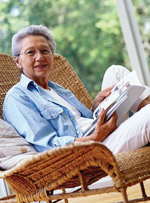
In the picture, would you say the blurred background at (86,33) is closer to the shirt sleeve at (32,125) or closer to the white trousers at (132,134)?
the shirt sleeve at (32,125)

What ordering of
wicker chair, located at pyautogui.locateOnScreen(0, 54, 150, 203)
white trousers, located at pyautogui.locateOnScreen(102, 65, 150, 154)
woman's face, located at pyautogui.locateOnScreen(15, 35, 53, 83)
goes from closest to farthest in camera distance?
1. wicker chair, located at pyautogui.locateOnScreen(0, 54, 150, 203)
2. white trousers, located at pyautogui.locateOnScreen(102, 65, 150, 154)
3. woman's face, located at pyautogui.locateOnScreen(15, 35, 53, 83)

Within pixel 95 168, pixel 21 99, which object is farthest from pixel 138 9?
pixel 95 168

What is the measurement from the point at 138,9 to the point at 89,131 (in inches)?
117

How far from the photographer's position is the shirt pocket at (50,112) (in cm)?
209

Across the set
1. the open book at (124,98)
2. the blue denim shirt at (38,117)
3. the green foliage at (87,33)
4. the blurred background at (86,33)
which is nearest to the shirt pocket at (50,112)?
the blue denim shirt at (38,117)

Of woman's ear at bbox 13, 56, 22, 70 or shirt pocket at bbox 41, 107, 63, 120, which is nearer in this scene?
shirt pocket at bbox 41, 107, 63, 120

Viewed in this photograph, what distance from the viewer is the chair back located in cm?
247

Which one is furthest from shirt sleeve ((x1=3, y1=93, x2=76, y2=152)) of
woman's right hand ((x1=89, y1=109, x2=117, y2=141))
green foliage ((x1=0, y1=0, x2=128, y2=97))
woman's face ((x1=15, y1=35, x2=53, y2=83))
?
green foliage ((x1=0, y1=0, x2=128, y2=97))

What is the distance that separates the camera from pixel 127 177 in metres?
1.58

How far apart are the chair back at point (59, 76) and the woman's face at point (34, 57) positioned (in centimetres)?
14

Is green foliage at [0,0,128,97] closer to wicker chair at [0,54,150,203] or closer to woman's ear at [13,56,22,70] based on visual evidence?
woman's ear at [13,56,22,70]

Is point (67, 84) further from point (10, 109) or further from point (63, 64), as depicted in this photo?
point (10, 109)

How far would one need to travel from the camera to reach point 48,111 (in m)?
2.11

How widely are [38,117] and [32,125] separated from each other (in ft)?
0.18
